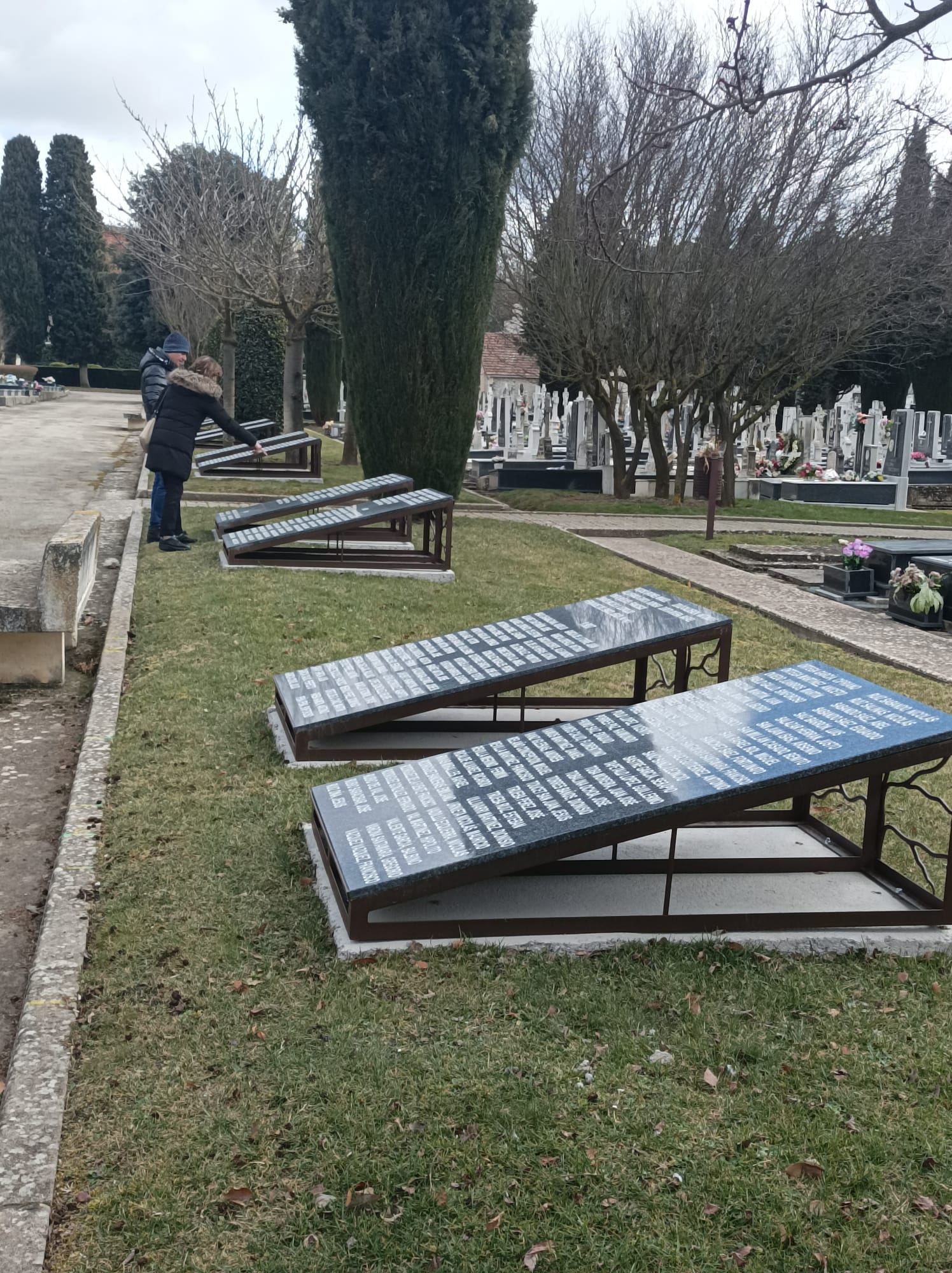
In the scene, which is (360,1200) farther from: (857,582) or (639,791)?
(857,582)

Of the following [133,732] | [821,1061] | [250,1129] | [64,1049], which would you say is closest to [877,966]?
[821,1061]

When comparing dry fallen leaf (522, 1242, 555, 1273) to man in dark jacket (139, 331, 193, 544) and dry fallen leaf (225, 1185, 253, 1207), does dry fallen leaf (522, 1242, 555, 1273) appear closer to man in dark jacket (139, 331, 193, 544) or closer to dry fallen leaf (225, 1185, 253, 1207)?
dry fallen leaf (225, 1185, 253, 1207)

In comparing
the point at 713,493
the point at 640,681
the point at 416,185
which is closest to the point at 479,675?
the point at 640,681

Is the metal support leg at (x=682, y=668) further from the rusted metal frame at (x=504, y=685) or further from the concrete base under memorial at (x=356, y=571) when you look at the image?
the concrete base under memorial at (x=356, y=571)

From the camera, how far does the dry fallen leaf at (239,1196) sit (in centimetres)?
247

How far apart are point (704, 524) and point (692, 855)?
13.4 meters

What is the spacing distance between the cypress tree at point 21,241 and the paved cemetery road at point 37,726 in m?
50.0

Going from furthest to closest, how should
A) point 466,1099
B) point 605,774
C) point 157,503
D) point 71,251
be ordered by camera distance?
point 71,251, point 157,503, point 605,774, point 466,1099

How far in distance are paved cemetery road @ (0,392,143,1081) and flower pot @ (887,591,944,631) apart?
6.49 metres

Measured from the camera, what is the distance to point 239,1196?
8.16 feet

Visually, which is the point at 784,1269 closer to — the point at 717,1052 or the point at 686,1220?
the point at 686,1220

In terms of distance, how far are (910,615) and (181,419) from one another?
652cm

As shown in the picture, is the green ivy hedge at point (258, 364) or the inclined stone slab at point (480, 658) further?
the green ivy hedge at point (258, 364)

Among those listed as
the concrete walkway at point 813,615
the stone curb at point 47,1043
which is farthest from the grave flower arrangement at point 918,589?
the stone curb at point 47,1043
